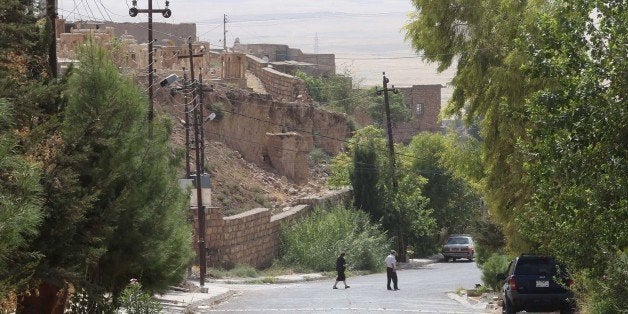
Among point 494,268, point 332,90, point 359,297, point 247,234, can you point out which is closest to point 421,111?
point 332,90

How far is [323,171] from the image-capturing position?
79188 mm

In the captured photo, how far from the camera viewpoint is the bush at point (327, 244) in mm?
55125

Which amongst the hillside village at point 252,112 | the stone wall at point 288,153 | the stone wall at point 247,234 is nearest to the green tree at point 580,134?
the stone wall at point 247,234

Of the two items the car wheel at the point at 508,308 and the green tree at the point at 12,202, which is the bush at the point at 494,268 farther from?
the green tree at the point at 12,202

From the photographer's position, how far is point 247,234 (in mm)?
52125

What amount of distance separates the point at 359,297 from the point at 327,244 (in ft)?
66.2

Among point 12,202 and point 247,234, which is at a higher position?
point 12,202

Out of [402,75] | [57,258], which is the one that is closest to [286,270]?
[57,258]

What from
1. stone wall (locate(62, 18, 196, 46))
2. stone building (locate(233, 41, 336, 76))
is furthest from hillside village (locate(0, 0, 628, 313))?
stone building (locate(233, 41, 336, 76))

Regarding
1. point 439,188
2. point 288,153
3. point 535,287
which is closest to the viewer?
point 535,287

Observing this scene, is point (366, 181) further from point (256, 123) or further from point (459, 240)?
point (256, 123)

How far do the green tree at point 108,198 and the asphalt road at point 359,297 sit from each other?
6353 millimetres

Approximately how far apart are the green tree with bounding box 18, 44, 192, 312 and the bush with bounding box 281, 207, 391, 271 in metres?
29.0

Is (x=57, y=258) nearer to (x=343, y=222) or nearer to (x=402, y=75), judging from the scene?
(x=343, y=222)
